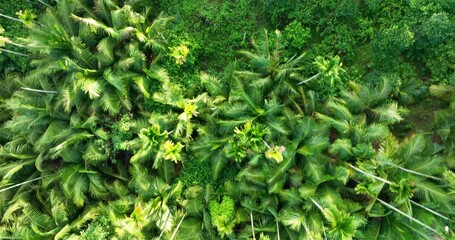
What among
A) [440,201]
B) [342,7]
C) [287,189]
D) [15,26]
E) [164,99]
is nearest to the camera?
[440,201]

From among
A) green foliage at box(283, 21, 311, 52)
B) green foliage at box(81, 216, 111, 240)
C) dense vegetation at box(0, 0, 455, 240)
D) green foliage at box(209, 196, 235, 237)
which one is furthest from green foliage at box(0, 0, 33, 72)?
green foliage at box(283, 21, 311, 52)

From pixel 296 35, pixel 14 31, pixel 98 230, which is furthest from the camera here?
pixel 14 31

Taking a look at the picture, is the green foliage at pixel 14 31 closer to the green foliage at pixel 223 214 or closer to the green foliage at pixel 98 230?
the green foliage at pixel 98 230

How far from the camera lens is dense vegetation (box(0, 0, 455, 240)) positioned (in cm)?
982

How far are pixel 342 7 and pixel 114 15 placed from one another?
6834mm

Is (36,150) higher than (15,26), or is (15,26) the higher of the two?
(15,26)

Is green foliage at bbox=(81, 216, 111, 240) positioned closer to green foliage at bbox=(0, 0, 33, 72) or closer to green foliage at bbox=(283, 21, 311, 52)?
green foliage at bbox=(0, 0, 33, 72)

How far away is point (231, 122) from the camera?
10.2 m

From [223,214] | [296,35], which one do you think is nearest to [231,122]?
[223,214]

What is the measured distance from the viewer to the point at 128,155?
11930 mm

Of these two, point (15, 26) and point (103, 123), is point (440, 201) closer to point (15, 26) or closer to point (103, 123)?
point (103, 123)

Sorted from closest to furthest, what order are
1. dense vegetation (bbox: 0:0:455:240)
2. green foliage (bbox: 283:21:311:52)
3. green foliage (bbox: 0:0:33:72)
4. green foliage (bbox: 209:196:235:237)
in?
1. dense vegetation (bbox: 0:0:455:240)
2. green foliage (bbox: 209:196:235:237)
3. green foliage (bbox: 283:21:311:52)
4. green foliage (bbox: 0:0:33:72)

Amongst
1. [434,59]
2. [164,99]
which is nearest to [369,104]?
[434,59]

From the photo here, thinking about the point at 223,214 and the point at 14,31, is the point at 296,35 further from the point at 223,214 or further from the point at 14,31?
the point at 14,31
